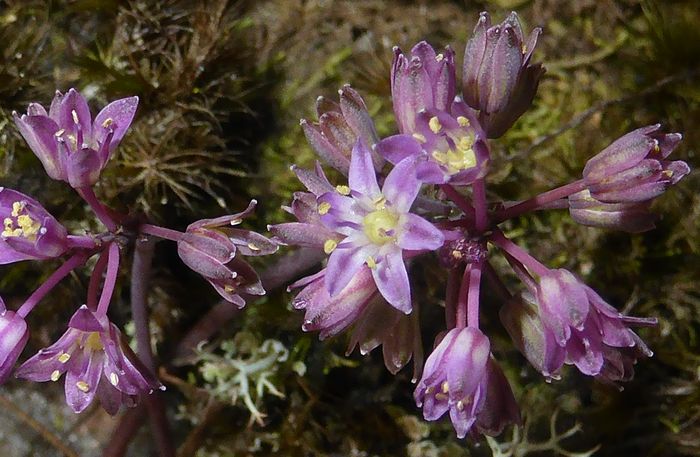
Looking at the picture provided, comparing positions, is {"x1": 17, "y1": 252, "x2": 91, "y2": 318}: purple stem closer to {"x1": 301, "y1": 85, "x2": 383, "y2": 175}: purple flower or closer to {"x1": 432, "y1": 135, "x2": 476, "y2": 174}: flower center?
{"x1": 301, "y1": 85, "x2": 383, "y2": 175}: purple flower

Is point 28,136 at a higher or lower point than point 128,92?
higher

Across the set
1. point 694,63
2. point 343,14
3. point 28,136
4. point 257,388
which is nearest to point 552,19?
point 694,63

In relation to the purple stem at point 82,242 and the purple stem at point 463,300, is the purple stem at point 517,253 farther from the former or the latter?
the purple stem at point 82,242

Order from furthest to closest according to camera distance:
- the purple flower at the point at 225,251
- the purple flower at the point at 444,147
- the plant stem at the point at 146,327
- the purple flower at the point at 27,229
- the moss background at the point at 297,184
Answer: the moss background at the point at 297,184, the plant stem at the point at 146,327, the purple flower at the point at 225,251, the purple flower at the point at 27,229, the purple flower at the point at 444,147

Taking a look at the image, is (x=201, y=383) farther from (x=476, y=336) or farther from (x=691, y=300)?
(x=691, y=300)

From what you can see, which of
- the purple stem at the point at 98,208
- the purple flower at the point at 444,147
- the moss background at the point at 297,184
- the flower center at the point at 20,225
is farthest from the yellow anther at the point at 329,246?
the moss background at the point at 297,184

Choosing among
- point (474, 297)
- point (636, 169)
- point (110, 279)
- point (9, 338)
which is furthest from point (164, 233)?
point (636, 169)

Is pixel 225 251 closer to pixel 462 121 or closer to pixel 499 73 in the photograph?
pixel 462 121
